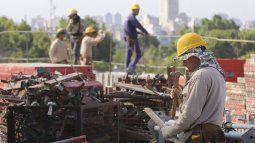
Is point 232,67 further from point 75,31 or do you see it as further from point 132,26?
point 75,31

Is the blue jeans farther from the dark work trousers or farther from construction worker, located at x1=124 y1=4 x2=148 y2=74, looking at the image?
the dark work trousers

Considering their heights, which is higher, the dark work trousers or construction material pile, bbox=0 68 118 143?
the dark work trousers

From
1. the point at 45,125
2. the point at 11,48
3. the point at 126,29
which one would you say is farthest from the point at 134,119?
the point at 11,48

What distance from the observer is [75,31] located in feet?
55.1

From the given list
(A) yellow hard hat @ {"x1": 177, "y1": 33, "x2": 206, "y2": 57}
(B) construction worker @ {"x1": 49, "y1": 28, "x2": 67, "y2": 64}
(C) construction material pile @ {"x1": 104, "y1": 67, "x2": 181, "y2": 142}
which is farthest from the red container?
(A) yellow hard hat @ {"x1": 177, "y1": 33, "x2": 206, "y2": 57}

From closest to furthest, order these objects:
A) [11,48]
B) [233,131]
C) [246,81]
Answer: [233,131], [246,81], [11,48]

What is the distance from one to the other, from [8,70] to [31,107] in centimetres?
502

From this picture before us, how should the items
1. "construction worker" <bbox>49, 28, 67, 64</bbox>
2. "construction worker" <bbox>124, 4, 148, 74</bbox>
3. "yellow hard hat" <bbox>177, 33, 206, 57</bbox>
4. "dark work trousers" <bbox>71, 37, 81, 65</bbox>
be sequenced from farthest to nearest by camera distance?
"dark work trousers" <bbox>71, 37, 81, 65</bbox>
"construction worker" <bbox>49, 28, 67, 64</bbox>
"construction worker" <bbox>124, 4, 148, 74</bbox>
"yellow hard hat" <bbox>177, 33, 206, 57</bbox>

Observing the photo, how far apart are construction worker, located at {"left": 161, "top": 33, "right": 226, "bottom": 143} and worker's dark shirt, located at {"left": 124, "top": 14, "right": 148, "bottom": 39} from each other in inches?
386

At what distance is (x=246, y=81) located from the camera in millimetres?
11898

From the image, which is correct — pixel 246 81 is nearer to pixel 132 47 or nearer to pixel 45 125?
pixel 132 47

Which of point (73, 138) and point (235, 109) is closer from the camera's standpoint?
point (73, 138)

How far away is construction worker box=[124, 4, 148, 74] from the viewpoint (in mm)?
15602

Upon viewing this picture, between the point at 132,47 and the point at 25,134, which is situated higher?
the point at 132,47
